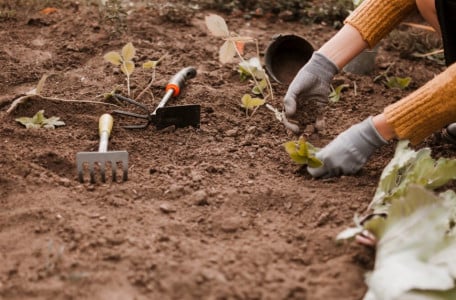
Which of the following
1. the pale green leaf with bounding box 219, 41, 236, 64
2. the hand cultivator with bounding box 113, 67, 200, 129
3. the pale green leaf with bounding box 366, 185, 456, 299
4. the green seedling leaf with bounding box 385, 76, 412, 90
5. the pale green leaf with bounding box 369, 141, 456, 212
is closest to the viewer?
the pale green leaf with bounding box 366, 185, 456, 299

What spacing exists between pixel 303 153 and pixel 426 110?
1.42 feet

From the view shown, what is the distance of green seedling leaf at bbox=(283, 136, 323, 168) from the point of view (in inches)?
84.9

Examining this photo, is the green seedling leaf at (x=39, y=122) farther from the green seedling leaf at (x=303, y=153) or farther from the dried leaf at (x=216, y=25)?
the green seedling leaf at (x=303, y=153)

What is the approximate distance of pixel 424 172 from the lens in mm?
1908

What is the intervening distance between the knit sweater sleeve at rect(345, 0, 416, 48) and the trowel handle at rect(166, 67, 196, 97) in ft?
2.65

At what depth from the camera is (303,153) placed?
2166mm

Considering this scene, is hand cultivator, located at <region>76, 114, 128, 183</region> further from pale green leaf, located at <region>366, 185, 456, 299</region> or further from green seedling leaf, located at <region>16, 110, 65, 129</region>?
pale green leaf, located at <region>366, 185, 456, 299</region>

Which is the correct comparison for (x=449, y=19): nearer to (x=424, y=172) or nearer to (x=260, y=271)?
(x=424, y=172)

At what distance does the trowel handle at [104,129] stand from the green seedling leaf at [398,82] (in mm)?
1422

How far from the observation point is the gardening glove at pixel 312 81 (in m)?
2.41

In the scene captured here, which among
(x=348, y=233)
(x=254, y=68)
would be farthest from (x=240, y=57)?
(x=348, y=233)

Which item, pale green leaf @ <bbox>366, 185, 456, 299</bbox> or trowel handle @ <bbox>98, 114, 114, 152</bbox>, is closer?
pale green leaf @ <bbox>366, 185, 456, 299</bbox>

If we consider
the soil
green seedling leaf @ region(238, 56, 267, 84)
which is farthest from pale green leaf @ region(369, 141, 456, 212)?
green seedling leaf @ region(238, 56, 267, 84)

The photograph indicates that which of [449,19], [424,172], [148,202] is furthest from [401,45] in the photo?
[148,202]
